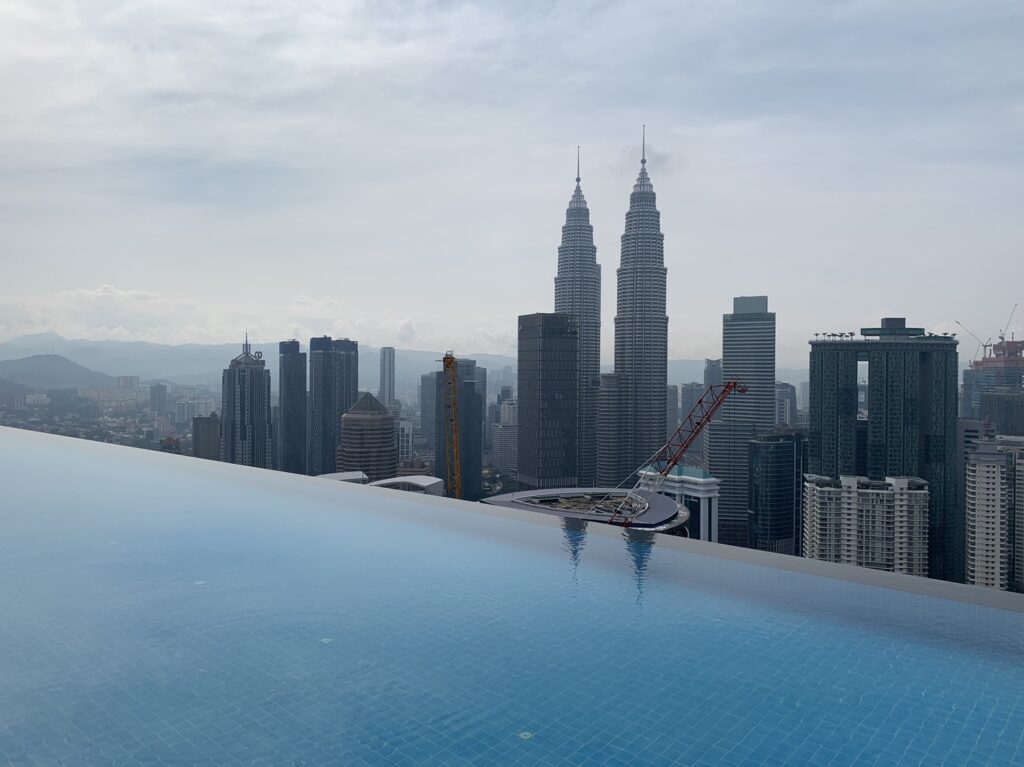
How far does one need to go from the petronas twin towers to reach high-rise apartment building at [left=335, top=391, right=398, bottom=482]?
1374cm

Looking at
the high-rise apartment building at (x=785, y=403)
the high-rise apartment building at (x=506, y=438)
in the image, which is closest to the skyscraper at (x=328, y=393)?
the high-rise apartment building at (x=506, y=438)

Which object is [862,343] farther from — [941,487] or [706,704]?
[706,704]

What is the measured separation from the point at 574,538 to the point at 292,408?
130 ft

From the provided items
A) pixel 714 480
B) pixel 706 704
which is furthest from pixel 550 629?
pixel 714 480

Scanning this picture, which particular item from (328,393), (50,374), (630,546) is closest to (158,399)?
(50,374)

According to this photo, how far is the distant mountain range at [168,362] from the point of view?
36.3 m

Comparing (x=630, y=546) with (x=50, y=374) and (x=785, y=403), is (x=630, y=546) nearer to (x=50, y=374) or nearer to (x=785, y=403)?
(x=50, y=374)

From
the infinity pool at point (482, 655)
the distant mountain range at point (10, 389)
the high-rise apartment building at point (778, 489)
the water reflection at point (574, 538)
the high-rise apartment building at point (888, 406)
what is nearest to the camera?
the infinity pool at point (482, 655)

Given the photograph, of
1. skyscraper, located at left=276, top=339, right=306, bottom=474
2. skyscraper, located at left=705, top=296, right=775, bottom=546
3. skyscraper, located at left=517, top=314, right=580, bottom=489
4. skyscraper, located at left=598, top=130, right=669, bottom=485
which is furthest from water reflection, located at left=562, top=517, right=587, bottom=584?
skyscraper, located at left=598, top=130, right=669, bottom=485

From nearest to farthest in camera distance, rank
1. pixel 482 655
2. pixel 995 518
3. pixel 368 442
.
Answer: pixel 482 655, pixel 995 518, pixel 368 442

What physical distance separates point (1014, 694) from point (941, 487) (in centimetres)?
3414

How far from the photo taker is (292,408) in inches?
1668

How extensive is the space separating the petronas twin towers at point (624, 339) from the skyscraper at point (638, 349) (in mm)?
68

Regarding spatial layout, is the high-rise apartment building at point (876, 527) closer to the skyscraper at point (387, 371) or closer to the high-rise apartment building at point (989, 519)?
the high-rise apartment building at point (989, 519)
